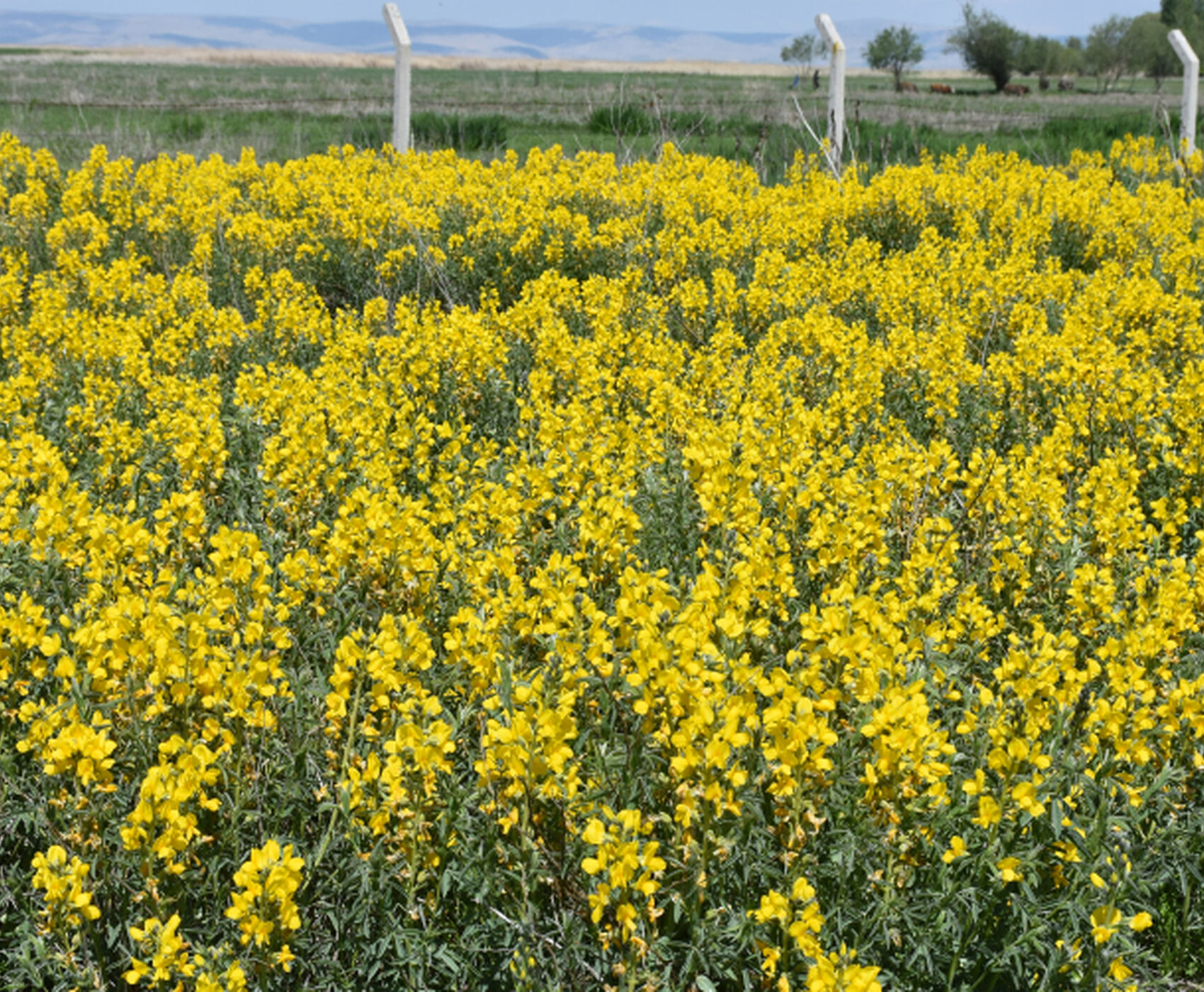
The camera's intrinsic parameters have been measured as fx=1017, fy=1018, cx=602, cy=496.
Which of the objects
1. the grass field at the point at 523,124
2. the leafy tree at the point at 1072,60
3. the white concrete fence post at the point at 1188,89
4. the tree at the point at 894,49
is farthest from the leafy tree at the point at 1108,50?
the white concrete fence post at the point at 1188,89

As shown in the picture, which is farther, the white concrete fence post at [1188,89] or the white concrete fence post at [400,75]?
the white concrete fence post at [1188,89]

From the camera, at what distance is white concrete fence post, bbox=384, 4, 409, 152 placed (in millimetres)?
13148

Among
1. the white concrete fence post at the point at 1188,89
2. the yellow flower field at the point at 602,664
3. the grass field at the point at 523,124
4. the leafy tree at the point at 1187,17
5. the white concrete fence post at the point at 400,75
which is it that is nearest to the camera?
the yellow flower field at the point at 602,664

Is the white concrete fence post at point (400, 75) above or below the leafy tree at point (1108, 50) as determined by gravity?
below

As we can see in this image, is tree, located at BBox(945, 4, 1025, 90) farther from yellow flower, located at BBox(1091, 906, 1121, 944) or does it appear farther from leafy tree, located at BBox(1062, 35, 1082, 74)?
yellow flower, located at BBox(1091, 906, 1121, 944)

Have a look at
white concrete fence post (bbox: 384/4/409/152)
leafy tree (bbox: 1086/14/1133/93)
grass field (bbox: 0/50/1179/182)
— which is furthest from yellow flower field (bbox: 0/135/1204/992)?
leafy tree (bbox: 1086/14/1133/93)

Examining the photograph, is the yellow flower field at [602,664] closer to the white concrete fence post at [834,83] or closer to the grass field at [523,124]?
the grass field at [523,124]

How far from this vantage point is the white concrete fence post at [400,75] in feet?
43.1

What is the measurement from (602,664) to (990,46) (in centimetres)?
9609

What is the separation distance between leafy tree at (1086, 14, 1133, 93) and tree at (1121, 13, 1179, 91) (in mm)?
798

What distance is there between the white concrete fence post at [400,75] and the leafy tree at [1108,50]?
88168 mm

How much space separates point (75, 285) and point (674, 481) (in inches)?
253

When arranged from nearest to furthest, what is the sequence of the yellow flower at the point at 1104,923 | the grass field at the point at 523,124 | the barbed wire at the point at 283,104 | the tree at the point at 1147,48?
the yellow flower at the point at 1104,923
the grass field at the point at 523,124
the barbed wire at the point at 283,104
the tree at the point at 1147,48

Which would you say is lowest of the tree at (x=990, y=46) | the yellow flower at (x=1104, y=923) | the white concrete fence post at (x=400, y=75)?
the yellow flower at (x=1104, y=923)
